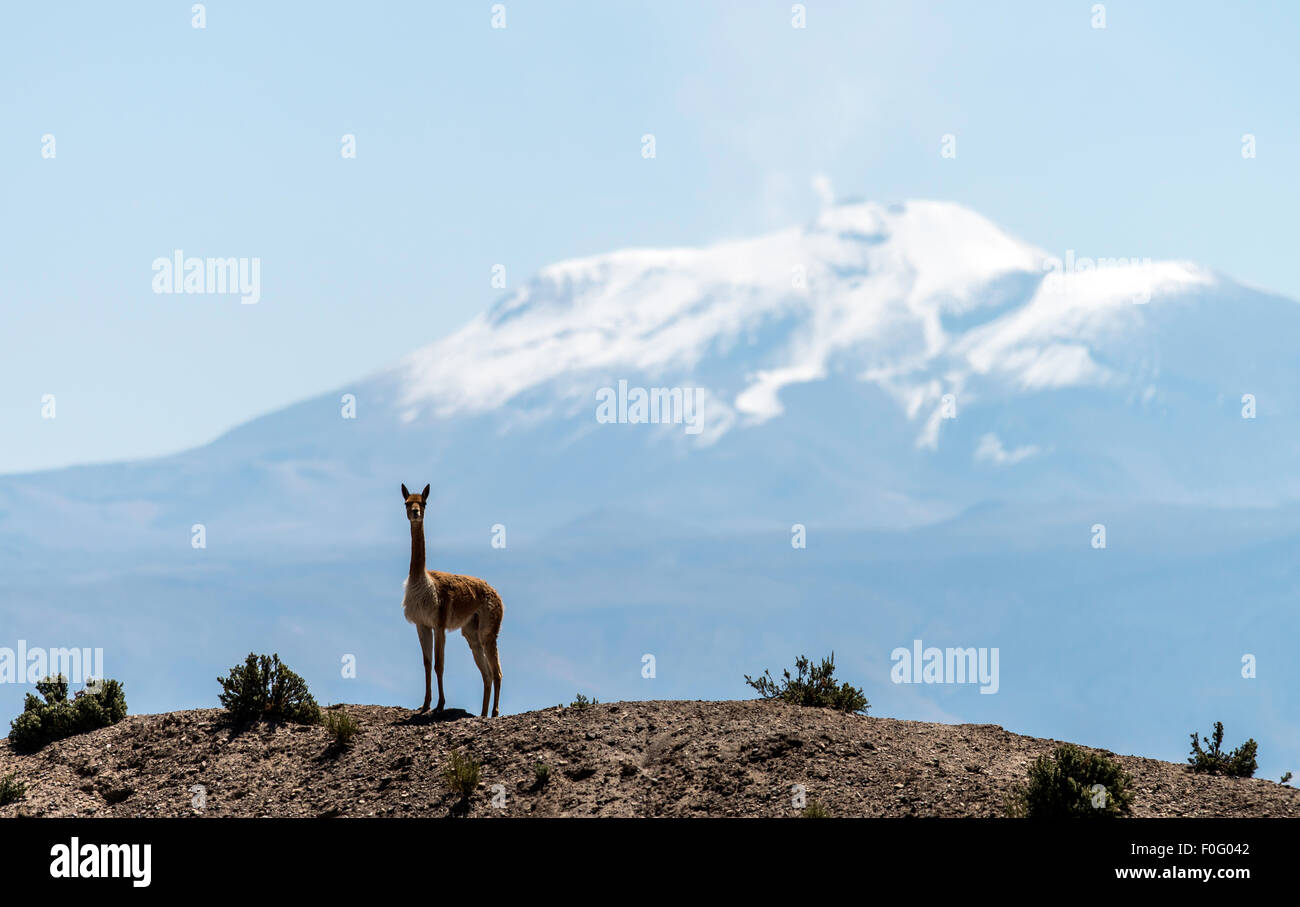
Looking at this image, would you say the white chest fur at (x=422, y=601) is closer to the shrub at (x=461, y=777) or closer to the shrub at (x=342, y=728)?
the shrub at (x=342, y=728)

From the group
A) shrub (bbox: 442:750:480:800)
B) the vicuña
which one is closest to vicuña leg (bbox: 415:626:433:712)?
the vicuña

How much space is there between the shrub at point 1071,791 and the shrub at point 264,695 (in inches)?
490

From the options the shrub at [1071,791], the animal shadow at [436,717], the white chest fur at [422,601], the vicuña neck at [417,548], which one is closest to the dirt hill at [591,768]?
the animal shadow at [436,717]

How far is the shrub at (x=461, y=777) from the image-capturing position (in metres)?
18.1

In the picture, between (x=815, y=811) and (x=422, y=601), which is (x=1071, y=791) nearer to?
(x=815, y=811)

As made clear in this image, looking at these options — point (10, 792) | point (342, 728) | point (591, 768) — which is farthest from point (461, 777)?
point (10, 792)

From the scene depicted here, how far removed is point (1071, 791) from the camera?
53.6 feet

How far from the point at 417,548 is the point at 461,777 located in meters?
5.04

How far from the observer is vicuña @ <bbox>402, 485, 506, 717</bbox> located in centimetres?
2198
